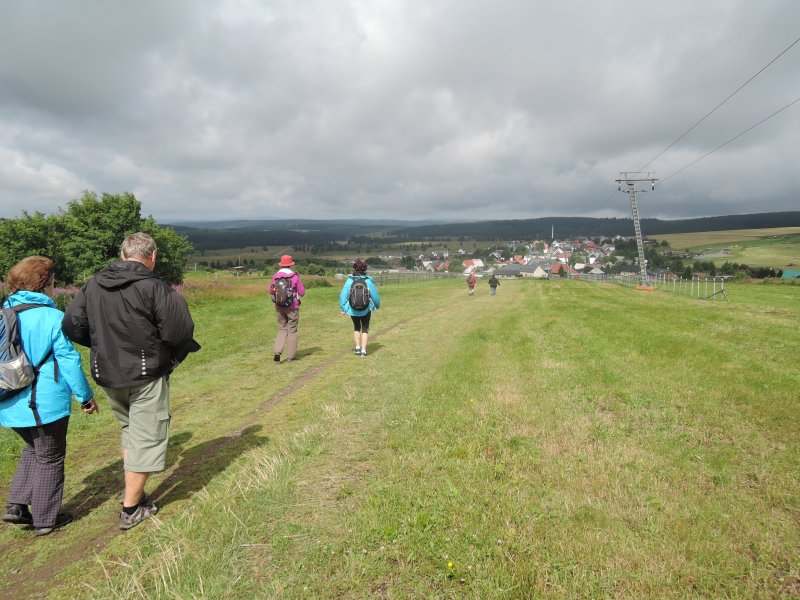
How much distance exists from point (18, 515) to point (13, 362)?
4.95ft

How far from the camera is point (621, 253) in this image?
151 m

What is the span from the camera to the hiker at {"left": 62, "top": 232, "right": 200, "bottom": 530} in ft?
12.7

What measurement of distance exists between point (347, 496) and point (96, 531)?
2375 millimetres

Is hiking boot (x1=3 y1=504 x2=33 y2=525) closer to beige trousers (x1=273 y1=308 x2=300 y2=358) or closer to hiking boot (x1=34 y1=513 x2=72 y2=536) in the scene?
hiking boot (x1=34 y1=513 x2=72 y2=536)

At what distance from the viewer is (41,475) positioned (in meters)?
3.98

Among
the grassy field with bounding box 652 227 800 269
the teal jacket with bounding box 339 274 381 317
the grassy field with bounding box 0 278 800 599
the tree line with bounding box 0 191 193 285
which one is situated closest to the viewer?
the grassy field with bounding box 0 278 800 599

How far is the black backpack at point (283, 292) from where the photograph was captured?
395 inches

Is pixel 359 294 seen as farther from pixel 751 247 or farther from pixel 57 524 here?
pixel 751 247

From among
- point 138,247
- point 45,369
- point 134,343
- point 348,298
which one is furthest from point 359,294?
point 45,369

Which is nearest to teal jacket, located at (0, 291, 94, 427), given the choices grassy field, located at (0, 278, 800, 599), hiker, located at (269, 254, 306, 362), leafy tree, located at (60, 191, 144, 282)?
grassy field, located at (0, 278, 800, 599)

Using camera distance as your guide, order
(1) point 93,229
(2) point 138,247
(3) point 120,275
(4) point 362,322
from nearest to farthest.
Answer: (3) point 120,275 < (2) point 138,247 < (4) point 362,322 < (1) point 93,229

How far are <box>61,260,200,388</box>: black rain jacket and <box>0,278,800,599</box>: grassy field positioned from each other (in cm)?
145

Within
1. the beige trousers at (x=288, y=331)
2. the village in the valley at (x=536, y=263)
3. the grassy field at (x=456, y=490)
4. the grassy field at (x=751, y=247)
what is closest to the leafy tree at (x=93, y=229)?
the beige trousers at (x=288, y=331)

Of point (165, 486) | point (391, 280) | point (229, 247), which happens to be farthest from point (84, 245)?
point (229, 247)
